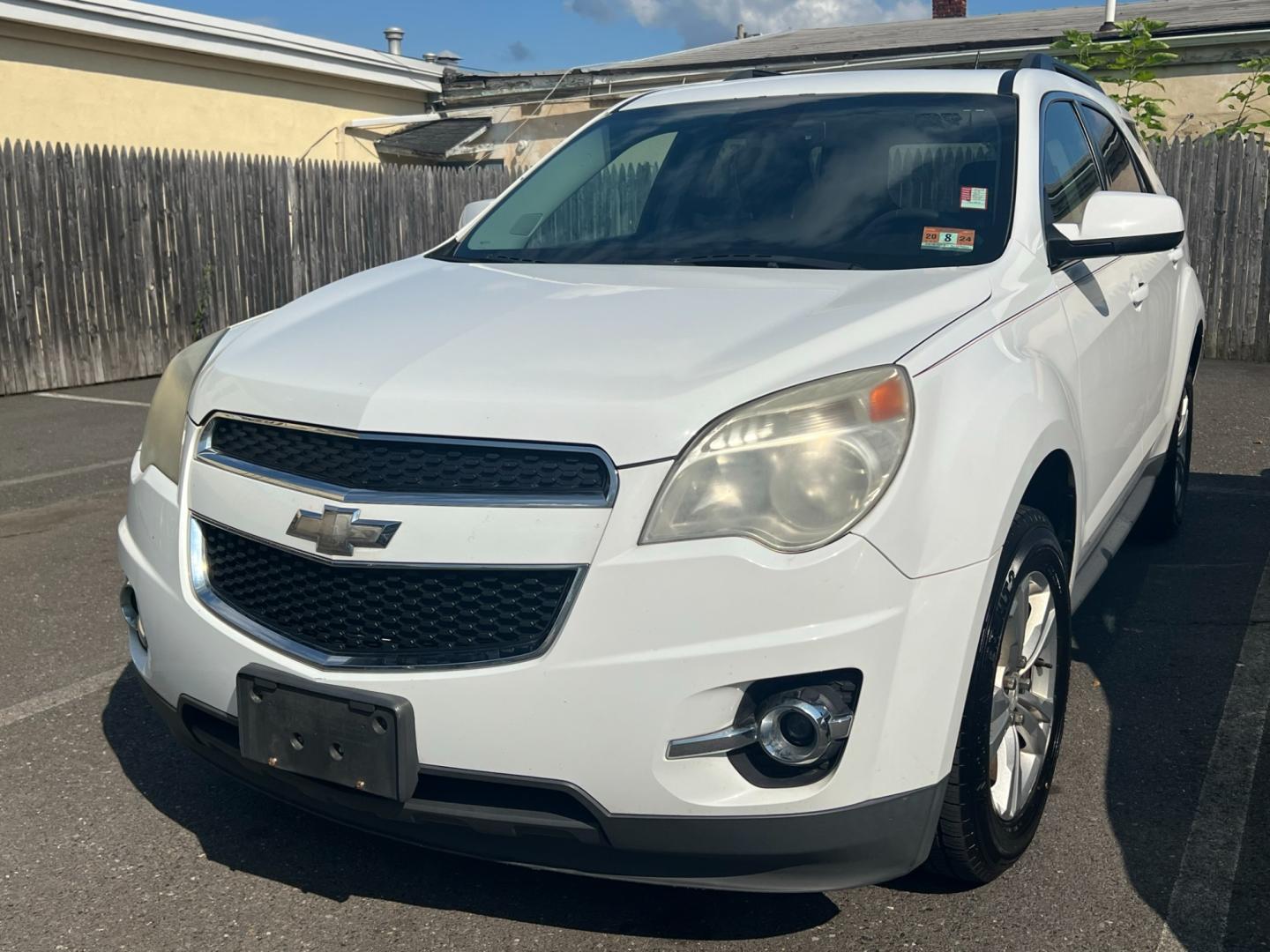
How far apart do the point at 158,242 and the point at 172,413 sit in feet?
31.0

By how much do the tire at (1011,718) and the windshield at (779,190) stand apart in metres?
0.84

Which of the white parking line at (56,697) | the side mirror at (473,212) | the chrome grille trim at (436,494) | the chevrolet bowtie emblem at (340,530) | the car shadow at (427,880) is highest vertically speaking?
the side mirror at (473,212)

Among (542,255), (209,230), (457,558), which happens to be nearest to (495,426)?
(457,558)

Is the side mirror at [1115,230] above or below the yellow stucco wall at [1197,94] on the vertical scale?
below

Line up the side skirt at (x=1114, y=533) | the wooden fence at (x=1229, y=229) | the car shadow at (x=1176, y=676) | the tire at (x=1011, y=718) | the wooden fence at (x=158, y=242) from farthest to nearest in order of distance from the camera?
the wooden fence at (x=1229, y=229), the wooden fence at (x=158, y=242), the side skirt at (x=1114, y=533), the car shadow at (x=1176, y=676), the tire at (x=1011, y=718)

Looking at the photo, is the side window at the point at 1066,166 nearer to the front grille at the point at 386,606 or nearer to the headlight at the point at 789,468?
the headlight at the point at 789,468

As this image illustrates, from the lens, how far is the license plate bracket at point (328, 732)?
7.65 feet

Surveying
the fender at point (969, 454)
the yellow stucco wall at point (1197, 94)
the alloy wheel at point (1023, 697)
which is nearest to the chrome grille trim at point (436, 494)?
the fender at point (969, 454)

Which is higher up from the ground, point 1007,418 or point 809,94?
point 809,94

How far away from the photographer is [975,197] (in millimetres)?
3381

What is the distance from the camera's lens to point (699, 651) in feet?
7.22

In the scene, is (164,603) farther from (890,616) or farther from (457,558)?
(890,616)

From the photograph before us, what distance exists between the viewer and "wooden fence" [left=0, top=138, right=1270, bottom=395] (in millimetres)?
10508

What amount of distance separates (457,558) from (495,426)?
26 centimetres
